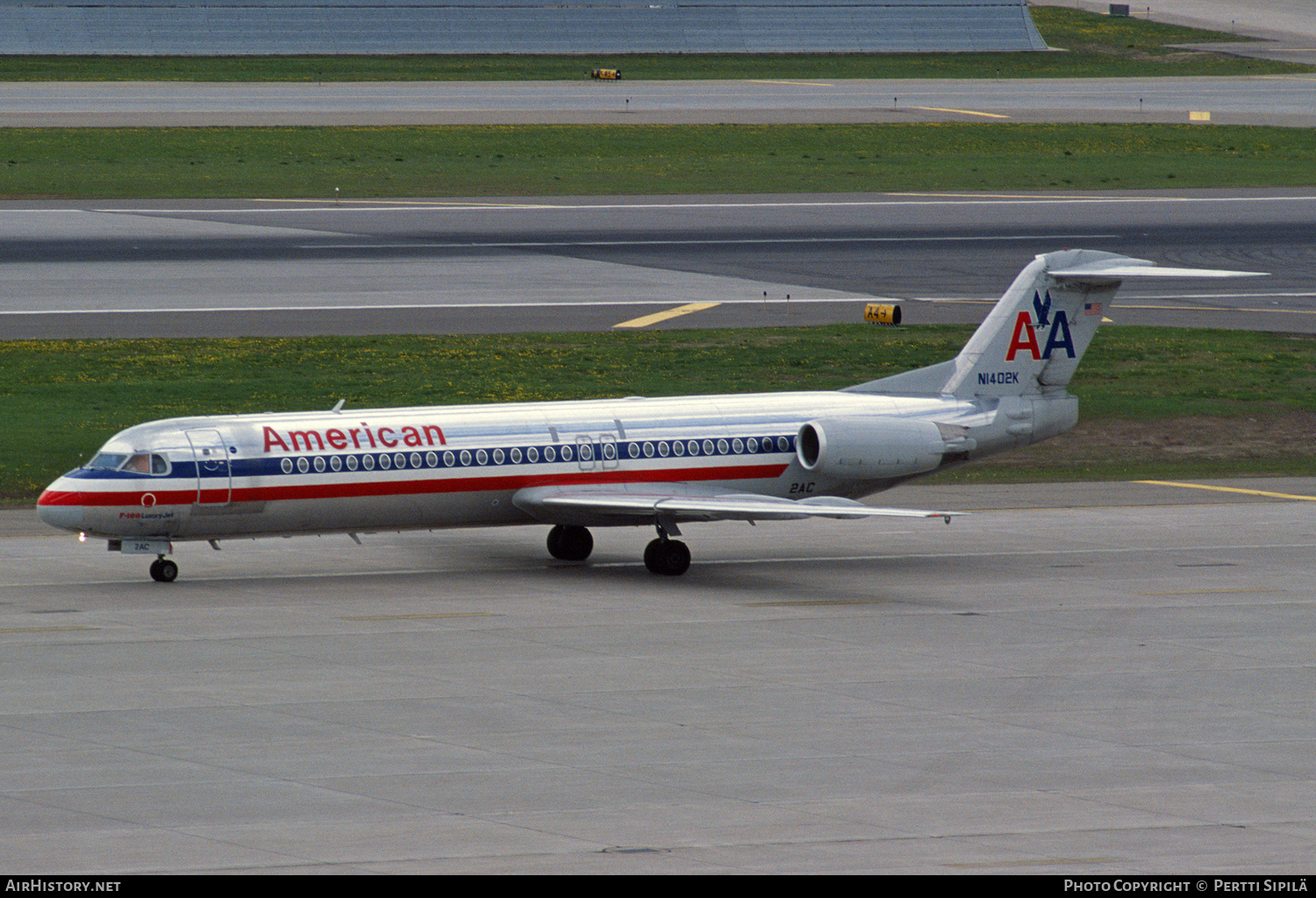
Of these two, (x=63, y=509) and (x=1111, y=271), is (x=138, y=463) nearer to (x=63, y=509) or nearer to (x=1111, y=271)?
(x=63, y=509)

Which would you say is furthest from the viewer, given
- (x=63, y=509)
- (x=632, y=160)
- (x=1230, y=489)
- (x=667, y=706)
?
(x=632, y=160)

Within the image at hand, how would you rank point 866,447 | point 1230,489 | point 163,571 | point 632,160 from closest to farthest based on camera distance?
point 163,571
point 866,447
point 1230,489
point 632,160

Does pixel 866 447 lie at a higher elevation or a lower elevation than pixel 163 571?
higher

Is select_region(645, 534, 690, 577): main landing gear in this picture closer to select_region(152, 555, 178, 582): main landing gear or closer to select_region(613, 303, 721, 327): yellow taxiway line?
select_region(152, 555, 178, 582): main landing gear

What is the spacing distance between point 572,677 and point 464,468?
845 cm

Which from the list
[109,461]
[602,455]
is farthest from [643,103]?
[109,461]

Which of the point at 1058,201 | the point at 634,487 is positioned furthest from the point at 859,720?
the point at 1058,201

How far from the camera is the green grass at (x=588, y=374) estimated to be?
47.9m

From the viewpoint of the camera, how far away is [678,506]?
111ft

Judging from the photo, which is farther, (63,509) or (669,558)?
(669,558)

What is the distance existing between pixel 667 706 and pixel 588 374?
27.8 metres

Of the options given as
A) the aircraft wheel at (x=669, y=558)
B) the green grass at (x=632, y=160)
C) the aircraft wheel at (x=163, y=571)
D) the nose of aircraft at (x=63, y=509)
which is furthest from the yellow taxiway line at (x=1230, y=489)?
the green grass at (x=632, y=160)

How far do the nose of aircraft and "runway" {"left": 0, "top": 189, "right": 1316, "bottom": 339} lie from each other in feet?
78.6

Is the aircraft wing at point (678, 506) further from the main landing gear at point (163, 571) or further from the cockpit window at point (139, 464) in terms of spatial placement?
the cockpit window at point (139, 464)
